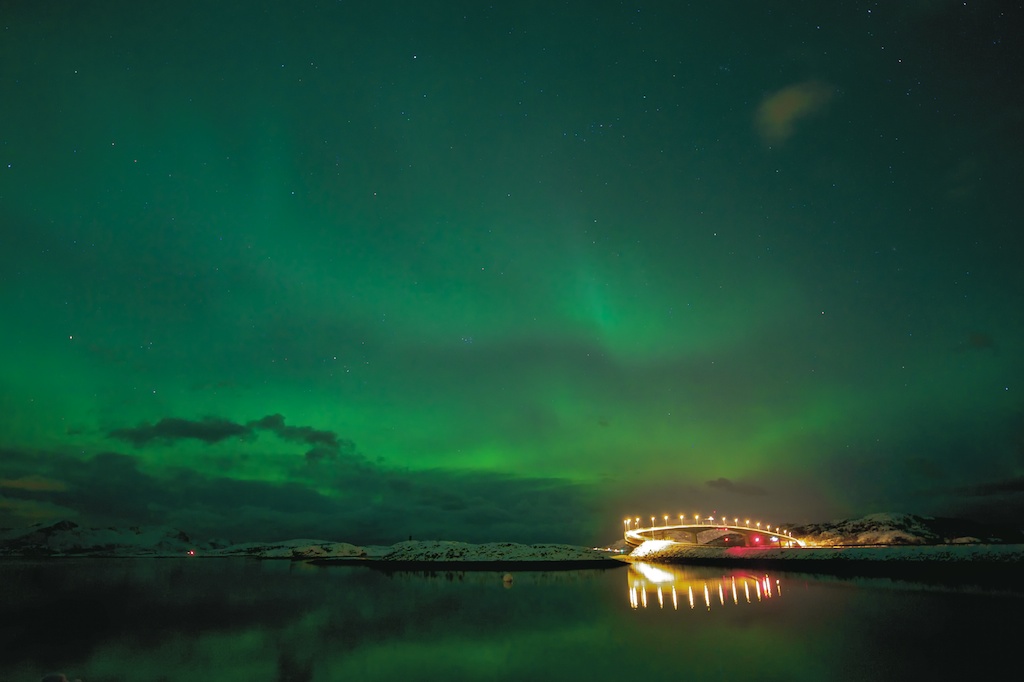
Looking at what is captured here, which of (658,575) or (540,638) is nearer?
(540,638)

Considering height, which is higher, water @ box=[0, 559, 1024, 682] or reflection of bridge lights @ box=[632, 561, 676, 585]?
water @ box=[0, 559, 1024, 682]

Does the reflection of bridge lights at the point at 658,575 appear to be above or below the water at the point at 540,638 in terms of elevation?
below

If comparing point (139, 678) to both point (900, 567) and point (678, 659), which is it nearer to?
point (678, 659)

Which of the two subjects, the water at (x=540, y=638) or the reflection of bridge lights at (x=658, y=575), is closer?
the water at (x=540, y=638)

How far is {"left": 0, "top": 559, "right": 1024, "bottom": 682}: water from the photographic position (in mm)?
24953

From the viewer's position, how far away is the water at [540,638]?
982 inches

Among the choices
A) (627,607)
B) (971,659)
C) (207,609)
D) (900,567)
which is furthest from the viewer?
(900,567)

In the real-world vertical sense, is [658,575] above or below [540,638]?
below

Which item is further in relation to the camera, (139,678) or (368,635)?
(368,635)

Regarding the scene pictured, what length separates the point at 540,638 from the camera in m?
35.2

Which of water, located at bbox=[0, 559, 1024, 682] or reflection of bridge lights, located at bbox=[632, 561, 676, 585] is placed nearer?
water, located at bbox=[0, 559, 1024, 682]

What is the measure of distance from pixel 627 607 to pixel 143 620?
41.4 metres

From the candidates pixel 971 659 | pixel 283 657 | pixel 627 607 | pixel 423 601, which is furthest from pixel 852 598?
pixel 283 657

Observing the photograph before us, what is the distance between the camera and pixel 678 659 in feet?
87.2
